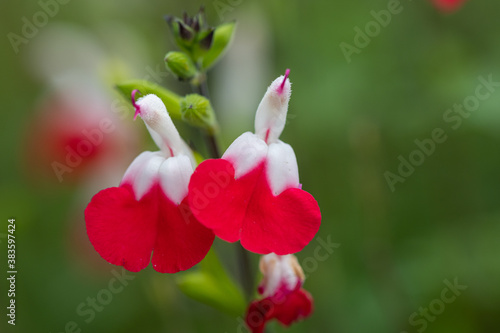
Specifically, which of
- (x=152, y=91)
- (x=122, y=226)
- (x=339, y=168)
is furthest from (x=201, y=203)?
(x=339, y=168)

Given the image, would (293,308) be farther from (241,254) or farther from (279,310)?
(241,254)

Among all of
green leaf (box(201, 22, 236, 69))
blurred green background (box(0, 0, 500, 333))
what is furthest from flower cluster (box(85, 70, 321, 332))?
blurred green background (box(0, 0, 500, 333))

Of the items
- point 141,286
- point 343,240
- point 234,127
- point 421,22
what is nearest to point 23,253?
point 141,286

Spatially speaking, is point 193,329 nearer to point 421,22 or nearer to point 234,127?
point 234,127

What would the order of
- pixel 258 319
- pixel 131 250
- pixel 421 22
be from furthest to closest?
pixel 421 22 → pixel 258 319 → pixel 131 250

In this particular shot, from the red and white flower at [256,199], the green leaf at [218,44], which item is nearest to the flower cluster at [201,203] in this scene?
the red and white flower at [256,199]

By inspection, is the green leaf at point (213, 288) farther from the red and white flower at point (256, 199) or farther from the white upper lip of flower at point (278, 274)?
the red and white flower at point (256, 199)
